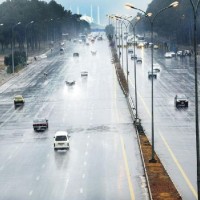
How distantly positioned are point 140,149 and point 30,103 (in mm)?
43800

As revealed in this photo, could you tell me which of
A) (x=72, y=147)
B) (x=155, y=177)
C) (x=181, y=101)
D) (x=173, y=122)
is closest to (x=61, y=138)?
(x=72, y=147)

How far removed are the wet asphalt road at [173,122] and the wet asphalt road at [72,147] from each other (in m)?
2.54

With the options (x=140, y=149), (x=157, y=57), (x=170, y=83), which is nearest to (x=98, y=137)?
(x=140, y=149)

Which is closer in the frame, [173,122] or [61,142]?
[61,142]

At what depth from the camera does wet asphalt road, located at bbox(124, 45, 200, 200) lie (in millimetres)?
52831

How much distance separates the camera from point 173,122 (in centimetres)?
8012

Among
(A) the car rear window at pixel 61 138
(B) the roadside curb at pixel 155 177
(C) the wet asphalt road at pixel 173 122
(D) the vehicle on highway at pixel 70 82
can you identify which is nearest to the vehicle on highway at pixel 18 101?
Answer: (C) the wet asphalt road at pixel 173 122

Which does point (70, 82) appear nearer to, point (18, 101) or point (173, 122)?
point (18, 101)

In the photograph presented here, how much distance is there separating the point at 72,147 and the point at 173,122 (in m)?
18.1

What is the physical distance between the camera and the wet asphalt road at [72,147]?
49.3 meters

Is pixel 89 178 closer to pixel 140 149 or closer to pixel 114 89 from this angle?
pixel 140 149

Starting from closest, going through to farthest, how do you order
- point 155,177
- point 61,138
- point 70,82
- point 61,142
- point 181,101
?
point 155,177 → point 61,142 → point 61,138 → point 181,101 → point 70,82

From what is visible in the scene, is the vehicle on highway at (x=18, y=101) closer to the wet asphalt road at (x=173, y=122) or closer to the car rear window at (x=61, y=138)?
→ the wet asphalt road at (x=173, y=122)

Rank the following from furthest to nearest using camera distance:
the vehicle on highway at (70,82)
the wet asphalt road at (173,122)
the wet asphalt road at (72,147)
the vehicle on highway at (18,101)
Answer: the vehicle on highway at (70,82) → the vehicle on highway at (18,101) → the wet asphalt road at (173,122) → the wet asphalt road at (72,147)
